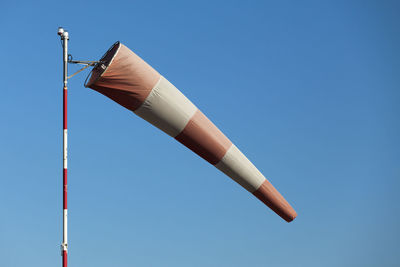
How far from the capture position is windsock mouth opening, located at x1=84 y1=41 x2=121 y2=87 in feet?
43.0

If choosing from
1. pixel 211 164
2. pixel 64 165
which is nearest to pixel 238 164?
pixel 211 164

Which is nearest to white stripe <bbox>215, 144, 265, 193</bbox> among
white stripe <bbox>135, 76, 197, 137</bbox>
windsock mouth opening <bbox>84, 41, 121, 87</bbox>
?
white stripe <bbox>135, 76, 197, 137</bbox>

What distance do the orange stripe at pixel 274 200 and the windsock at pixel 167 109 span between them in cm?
3

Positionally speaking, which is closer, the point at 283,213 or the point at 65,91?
the point at 65,91

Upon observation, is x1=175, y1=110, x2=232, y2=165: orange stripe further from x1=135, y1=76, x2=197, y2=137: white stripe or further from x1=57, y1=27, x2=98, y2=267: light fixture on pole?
x1=57, y1=27, x2=98, y2=267: light fixture on pole

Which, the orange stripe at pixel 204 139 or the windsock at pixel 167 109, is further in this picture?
the orange stripe at pixel 204 139

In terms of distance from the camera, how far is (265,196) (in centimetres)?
1592

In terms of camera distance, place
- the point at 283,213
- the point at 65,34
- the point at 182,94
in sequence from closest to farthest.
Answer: the point at 65,34 → the point at 182,94 → the point at 283,213

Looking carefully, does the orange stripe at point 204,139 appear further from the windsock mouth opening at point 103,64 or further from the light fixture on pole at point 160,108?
the windsock mouth opening at point 103,64

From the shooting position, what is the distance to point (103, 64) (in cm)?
1330

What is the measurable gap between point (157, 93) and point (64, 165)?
3.13 m

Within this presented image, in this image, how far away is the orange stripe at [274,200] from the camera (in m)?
15.8

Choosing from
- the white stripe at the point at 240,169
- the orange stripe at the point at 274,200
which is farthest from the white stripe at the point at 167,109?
the orange stripe at the point at 274,200

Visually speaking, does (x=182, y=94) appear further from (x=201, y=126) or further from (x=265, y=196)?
(x=265, y=196)
